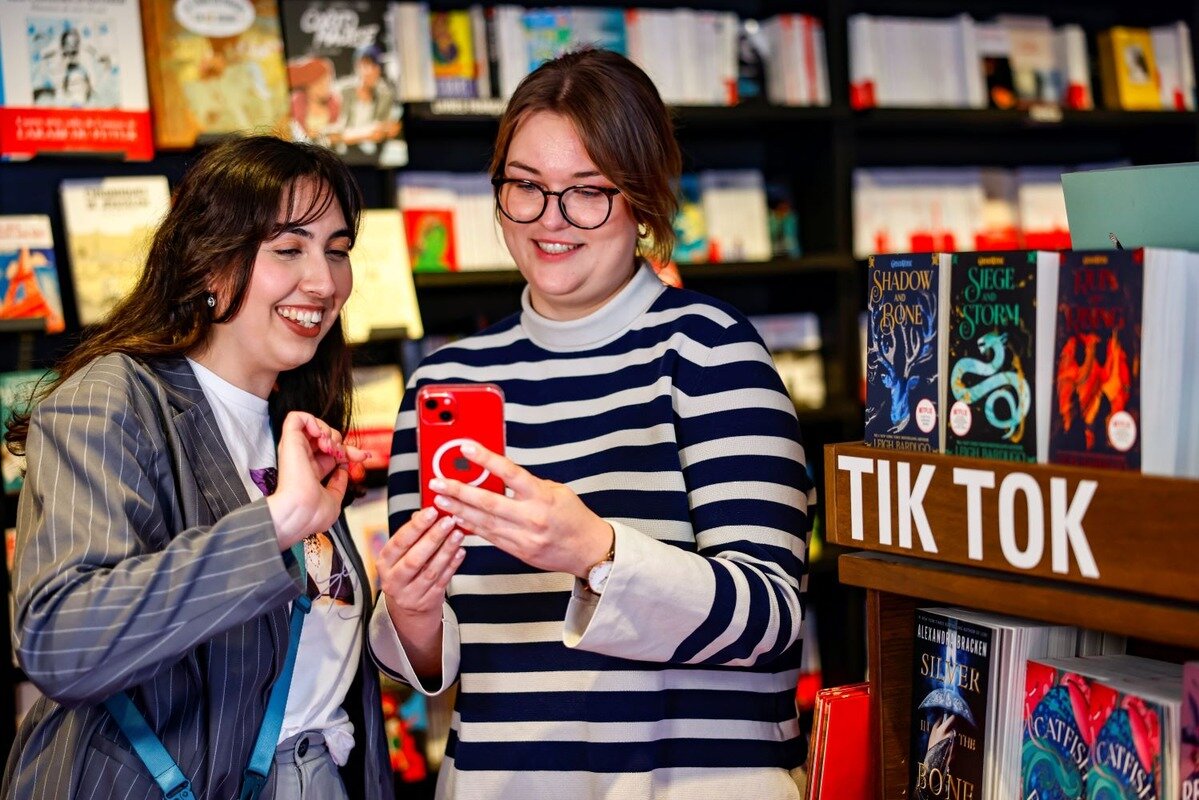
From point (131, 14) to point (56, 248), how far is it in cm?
67

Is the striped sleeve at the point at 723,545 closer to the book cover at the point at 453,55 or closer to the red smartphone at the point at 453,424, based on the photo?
the red smartphone at the point at 453,424

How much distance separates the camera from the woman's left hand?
132cm

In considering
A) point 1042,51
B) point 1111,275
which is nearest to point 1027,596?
point 1111,275

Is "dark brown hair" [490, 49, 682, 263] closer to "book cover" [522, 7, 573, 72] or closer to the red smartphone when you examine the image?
the red smartphone

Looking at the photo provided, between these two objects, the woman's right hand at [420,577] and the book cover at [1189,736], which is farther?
the woman's right hand at [420,577]

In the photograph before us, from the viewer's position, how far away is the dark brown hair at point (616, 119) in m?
1.67

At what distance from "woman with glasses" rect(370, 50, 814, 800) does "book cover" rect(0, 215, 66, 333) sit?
67.2 inches

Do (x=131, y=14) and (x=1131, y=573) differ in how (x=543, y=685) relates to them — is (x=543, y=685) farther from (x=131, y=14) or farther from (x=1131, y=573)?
(x=131, y=14)

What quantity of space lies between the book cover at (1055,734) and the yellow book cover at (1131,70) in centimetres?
348

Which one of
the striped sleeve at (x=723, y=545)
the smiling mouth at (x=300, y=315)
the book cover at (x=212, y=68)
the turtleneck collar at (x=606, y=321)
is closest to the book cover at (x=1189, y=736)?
the striped sleeve at (x=723, y=545)

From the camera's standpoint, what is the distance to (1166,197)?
123 centimetres

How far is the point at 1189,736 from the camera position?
107 centimetres

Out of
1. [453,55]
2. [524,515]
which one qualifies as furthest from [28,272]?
[524,515]

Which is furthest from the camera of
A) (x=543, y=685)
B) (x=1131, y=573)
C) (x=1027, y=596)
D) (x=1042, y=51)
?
(x=1042, y=51)
